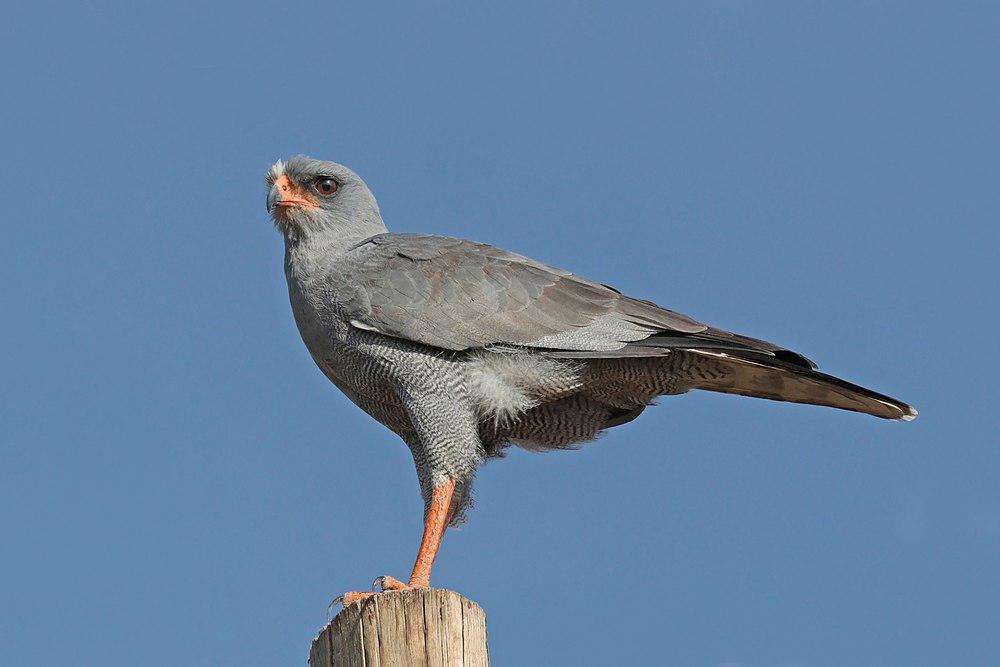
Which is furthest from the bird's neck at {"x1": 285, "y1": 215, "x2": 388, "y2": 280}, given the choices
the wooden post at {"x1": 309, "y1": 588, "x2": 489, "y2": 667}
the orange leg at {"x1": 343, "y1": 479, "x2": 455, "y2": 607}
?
the wooden post at {"x1": 309, "y1": 588, "x2": 489, "y2": 667}

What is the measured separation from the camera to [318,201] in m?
8.55

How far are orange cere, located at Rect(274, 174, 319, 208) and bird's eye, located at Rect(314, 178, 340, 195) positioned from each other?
0.09 m

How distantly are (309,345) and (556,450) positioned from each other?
6.08 feet

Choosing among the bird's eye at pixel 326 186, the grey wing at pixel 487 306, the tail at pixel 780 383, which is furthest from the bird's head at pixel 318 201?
the tail at pixel 780 383

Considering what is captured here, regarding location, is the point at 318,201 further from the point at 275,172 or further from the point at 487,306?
the point at 487,306

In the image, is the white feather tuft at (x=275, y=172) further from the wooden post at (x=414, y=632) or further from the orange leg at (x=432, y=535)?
the wooden post at (x=414, y=632)

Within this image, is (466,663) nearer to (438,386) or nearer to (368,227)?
(438,386)

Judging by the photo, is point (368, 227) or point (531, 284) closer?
point (531, 284)

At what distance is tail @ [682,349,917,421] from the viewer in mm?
7594

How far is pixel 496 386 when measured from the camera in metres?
7.61

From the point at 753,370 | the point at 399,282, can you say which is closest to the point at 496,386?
the point at 399,282

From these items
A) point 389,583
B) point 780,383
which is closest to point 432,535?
point 389,583

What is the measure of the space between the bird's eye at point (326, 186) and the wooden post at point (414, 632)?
3826 mm

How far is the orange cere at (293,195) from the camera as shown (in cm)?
848
